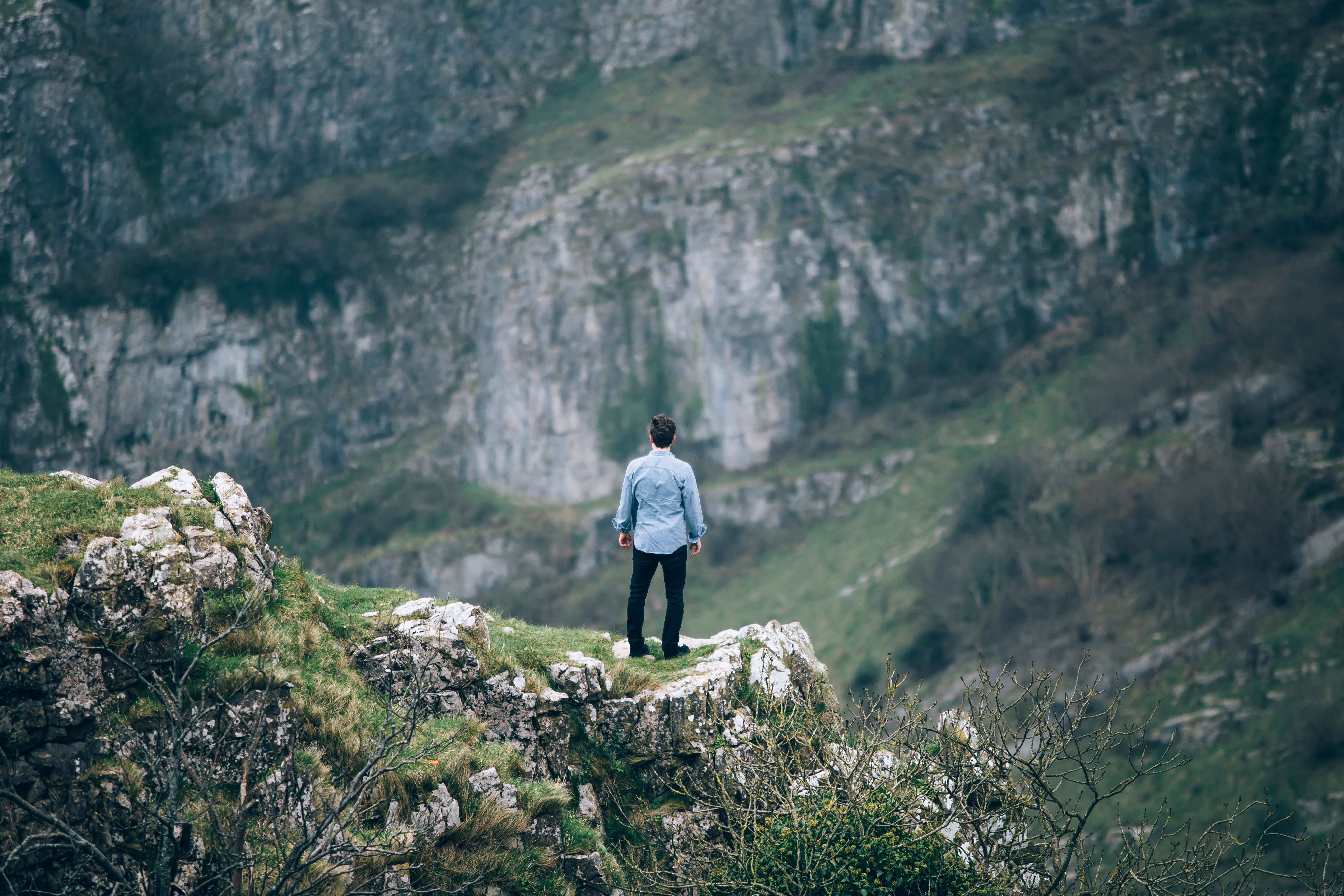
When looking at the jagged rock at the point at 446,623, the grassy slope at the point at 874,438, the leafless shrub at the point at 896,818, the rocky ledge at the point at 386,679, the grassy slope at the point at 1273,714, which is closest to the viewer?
the rocky ledge at the point at 386,679

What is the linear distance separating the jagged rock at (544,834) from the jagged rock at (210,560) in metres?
4.49

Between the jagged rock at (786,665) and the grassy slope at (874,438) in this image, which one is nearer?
the jagged rock at (786,665)

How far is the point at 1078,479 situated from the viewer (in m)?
81.1

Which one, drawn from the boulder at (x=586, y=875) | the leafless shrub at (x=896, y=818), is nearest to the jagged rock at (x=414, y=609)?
the boulder at (x=586, y=875)

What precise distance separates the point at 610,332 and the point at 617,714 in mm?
101028

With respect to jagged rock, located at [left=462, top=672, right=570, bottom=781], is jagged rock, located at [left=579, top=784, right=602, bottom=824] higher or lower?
lower

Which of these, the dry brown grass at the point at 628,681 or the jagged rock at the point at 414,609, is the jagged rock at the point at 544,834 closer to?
the dry brown grass at the point at 628,681

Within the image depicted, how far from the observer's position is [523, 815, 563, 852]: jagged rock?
40.1 ft

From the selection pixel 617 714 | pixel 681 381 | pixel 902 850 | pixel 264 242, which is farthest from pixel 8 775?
pixel 264 242

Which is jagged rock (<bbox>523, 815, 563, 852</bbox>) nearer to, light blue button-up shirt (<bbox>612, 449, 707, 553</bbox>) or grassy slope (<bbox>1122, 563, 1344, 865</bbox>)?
light blue button-up shirt (<bbox>612, 449, 707, 553</bbox>)

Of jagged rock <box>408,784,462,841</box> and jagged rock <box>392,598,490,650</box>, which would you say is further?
jagged rock <box>392,598,490,650</box>

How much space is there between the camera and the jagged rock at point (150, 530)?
12.0 meters

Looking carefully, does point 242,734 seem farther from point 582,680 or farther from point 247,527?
point 582,680

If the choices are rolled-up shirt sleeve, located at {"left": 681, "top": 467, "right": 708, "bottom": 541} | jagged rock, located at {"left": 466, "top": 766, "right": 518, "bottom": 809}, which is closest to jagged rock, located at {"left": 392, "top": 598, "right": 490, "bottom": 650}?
jagged rock, located at {"left": 466, "top": 766, "right": 518, "bottom": 809}
